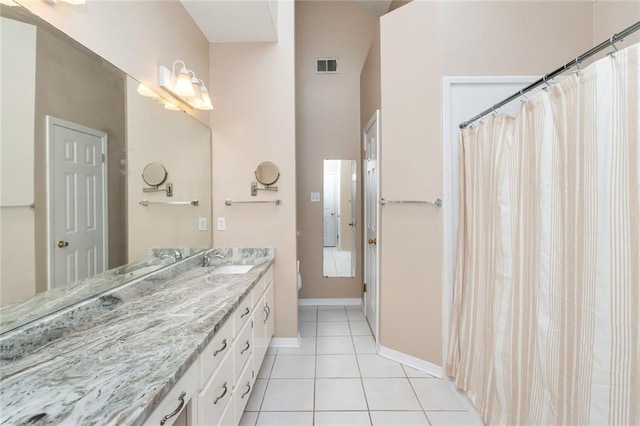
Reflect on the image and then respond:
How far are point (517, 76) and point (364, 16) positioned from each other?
2.37 metres

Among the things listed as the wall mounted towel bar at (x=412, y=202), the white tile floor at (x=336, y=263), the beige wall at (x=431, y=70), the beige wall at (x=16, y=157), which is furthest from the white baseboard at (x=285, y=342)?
the beige wall at (x=16, y=157)

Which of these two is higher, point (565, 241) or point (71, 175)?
point (71, 175)

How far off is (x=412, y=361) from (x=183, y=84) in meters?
2.73

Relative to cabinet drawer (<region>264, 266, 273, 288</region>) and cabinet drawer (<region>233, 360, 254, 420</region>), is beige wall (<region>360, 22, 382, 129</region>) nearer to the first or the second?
cabinet drawer (<region>264, 266, 273, 288</region>)

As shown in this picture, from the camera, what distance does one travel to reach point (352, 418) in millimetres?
1613

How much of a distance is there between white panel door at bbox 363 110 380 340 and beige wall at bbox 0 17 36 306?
2127mm

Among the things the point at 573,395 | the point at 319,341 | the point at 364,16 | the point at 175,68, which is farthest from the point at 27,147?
the point at 364,16

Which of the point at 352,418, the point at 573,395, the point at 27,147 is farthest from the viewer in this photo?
the point at 352,418

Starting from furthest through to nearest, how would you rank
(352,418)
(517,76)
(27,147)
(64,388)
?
(517,76), (352,418), (27,147), (64,388)

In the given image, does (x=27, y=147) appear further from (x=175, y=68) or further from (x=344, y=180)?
(x=344, y=180)

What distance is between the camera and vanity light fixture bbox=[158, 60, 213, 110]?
5.68ft

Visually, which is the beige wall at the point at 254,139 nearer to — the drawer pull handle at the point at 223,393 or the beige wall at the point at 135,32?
the beige wall at the point at 135,32

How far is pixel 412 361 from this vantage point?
2.10 meters

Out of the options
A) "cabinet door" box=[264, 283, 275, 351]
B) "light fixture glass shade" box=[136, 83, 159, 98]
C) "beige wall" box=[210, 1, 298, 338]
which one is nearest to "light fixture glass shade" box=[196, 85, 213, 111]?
"beige wall" box=[210, 1, 298, 338]
